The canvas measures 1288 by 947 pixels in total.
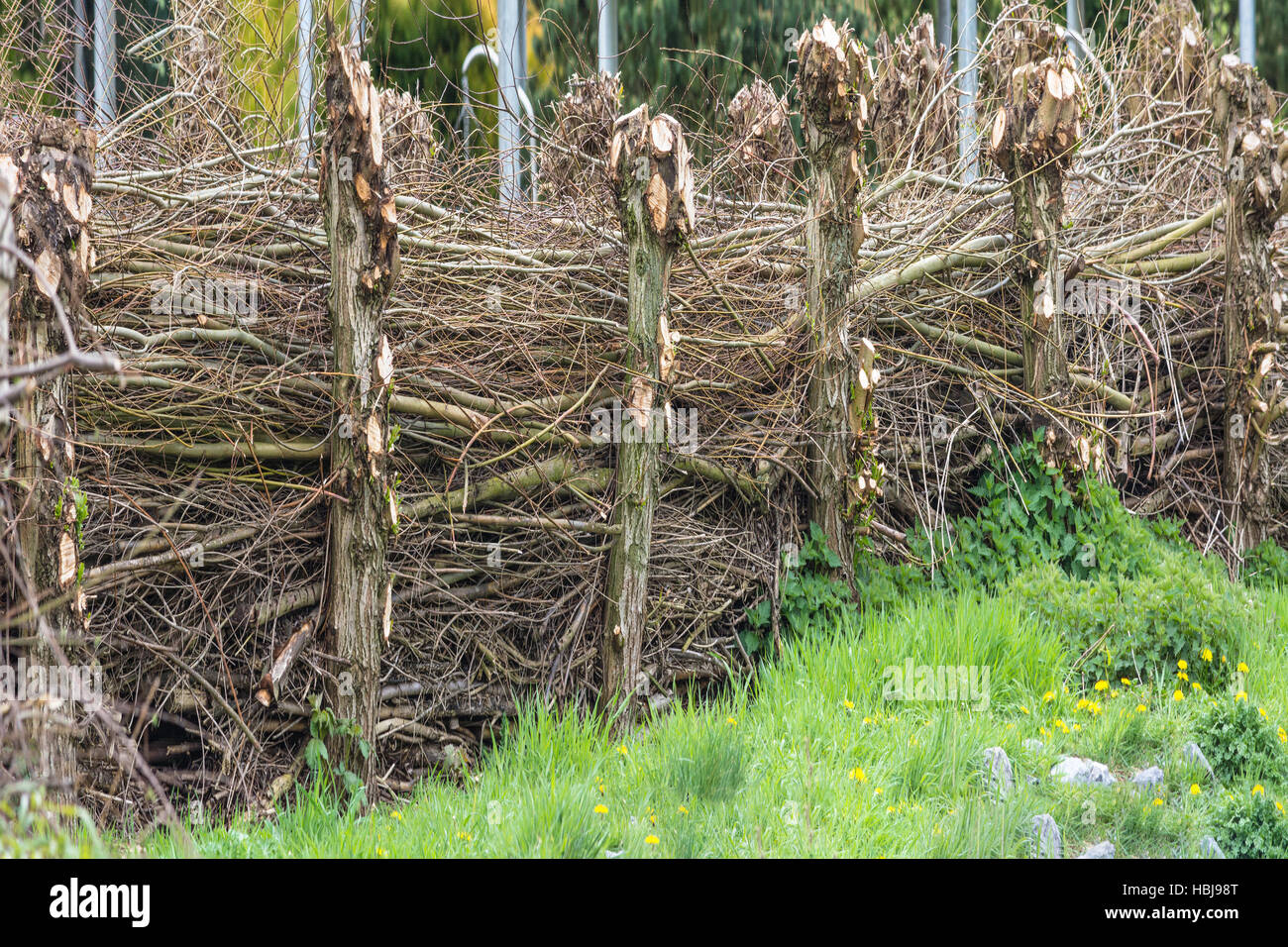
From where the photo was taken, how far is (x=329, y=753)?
141 inches

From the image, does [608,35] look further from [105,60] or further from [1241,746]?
[1241,746]

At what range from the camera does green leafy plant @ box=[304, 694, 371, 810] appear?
11.5 ft

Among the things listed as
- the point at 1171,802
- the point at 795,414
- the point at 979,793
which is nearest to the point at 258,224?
the point at 795,414

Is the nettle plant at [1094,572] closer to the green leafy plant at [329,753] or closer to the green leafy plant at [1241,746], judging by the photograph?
the green leafy plant at [1241,746]

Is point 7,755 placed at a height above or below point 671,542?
below

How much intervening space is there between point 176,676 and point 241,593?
0.35 metres

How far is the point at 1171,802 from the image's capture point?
3357 mm

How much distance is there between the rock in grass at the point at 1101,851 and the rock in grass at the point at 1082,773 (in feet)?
0.90

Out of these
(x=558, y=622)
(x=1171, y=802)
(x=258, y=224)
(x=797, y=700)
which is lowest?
(x=1171, y=802)

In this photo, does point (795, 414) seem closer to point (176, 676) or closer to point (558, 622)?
point (558, 622)

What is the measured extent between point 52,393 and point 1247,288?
228 inches

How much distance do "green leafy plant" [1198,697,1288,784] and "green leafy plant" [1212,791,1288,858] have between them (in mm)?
349

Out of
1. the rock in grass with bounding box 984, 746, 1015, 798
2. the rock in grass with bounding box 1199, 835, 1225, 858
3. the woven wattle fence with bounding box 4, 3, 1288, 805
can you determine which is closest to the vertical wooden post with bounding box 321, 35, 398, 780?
the woven wattle fence with bounding box 4, 3, 1288, 805
